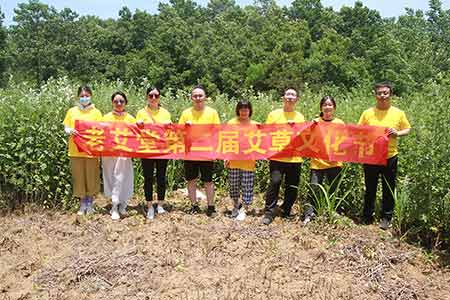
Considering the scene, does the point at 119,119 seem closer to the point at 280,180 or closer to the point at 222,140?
the point at 222,140

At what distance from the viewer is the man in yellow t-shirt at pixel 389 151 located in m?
5.60

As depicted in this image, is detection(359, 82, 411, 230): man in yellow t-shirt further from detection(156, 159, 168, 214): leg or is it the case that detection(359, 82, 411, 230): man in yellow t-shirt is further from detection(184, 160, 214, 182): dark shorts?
detection(156, 159, 168, 214): leg

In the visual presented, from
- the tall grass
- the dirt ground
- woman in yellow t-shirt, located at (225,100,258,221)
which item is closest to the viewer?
the dirt ground

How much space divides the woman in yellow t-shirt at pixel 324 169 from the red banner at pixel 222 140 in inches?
2.8

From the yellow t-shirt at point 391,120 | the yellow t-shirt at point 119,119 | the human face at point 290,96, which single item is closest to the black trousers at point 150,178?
the yellow t-shirt at point 119,119

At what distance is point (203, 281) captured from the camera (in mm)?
4738

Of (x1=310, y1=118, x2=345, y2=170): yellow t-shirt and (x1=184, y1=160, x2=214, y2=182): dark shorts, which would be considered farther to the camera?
(x1=184, y1=160, x2=214, y2=182): dark shorts

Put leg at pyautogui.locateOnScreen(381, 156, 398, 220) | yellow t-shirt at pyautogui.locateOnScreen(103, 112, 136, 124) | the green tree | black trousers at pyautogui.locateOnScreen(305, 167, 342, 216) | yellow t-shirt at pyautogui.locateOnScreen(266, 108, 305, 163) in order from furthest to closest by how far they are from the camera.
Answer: the green tree → yellow t-shirt at pyautogui.locateOnScreen(103, 112, 136, 124) → yellow t-shirt at pyautogui.locateOnScreen(266, 108, 305, 163) → black trousers at pyautogui.locateOnScreen(305, 167, 342, 216) → leg at pyautogui.locateOnScreen(381, 156, 398, 220)

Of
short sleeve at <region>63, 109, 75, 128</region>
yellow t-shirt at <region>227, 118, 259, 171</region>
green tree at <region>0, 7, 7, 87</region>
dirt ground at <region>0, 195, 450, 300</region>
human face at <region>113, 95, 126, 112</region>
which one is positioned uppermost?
green tree at <region>0, 7, 7, 87</region>

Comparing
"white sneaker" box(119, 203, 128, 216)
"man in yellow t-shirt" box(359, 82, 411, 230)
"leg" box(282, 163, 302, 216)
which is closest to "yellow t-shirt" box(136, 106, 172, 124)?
"white sneaker" box(119, 203, 128, 216)

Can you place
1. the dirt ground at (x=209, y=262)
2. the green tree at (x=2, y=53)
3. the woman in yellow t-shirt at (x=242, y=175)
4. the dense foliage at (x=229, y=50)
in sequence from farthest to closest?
the green tree at (x=2, y=53) < the dense foliage at (x=229, y=50) < the woman in yellow t-shirt at (x=242, y=175) < the dirt ground at (x=209, y=262)

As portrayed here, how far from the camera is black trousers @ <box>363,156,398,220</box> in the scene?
5746 millimetres

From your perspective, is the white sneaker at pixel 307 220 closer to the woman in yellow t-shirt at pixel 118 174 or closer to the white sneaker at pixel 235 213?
the white sneaker at pixel 235 213

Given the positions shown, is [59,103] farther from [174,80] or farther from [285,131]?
[174,80]
